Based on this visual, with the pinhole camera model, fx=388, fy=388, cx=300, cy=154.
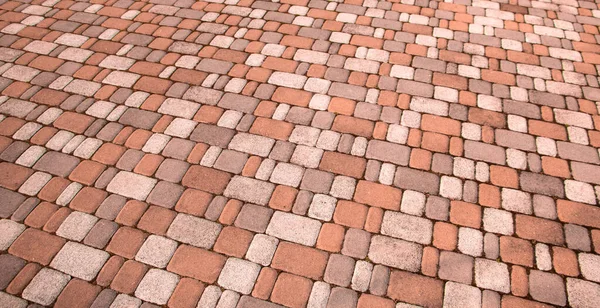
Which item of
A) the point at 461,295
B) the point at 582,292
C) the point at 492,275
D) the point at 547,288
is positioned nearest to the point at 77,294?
the point at 461,295

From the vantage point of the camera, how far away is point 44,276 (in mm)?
2479

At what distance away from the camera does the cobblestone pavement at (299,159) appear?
8.16 ft

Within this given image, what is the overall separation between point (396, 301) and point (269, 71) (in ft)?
8.33

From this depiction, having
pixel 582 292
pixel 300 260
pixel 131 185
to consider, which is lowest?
pixel 582 292

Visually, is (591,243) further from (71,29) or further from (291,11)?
(71,29)

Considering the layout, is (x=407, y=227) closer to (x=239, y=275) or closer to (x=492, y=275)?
(x=492, y=275)

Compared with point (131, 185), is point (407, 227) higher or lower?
lower

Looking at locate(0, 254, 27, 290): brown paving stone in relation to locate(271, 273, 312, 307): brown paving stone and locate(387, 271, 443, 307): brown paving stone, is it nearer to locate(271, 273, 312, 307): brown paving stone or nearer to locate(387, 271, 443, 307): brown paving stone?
locate(271, 273, 312, 307): brown paving stone

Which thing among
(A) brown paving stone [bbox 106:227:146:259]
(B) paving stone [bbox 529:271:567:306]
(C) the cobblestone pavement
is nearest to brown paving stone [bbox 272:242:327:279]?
(C) the cobblestone pavement

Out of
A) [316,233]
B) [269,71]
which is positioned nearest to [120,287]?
[316,233]

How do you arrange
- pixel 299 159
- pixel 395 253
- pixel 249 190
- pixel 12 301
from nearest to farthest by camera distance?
pixel 12 301
pixel 395 253
pixel 249 190
pixel 299 159

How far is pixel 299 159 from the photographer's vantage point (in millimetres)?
3146

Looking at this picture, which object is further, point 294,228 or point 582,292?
point 294,228

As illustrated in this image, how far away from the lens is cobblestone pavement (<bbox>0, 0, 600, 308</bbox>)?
249 centimetres
